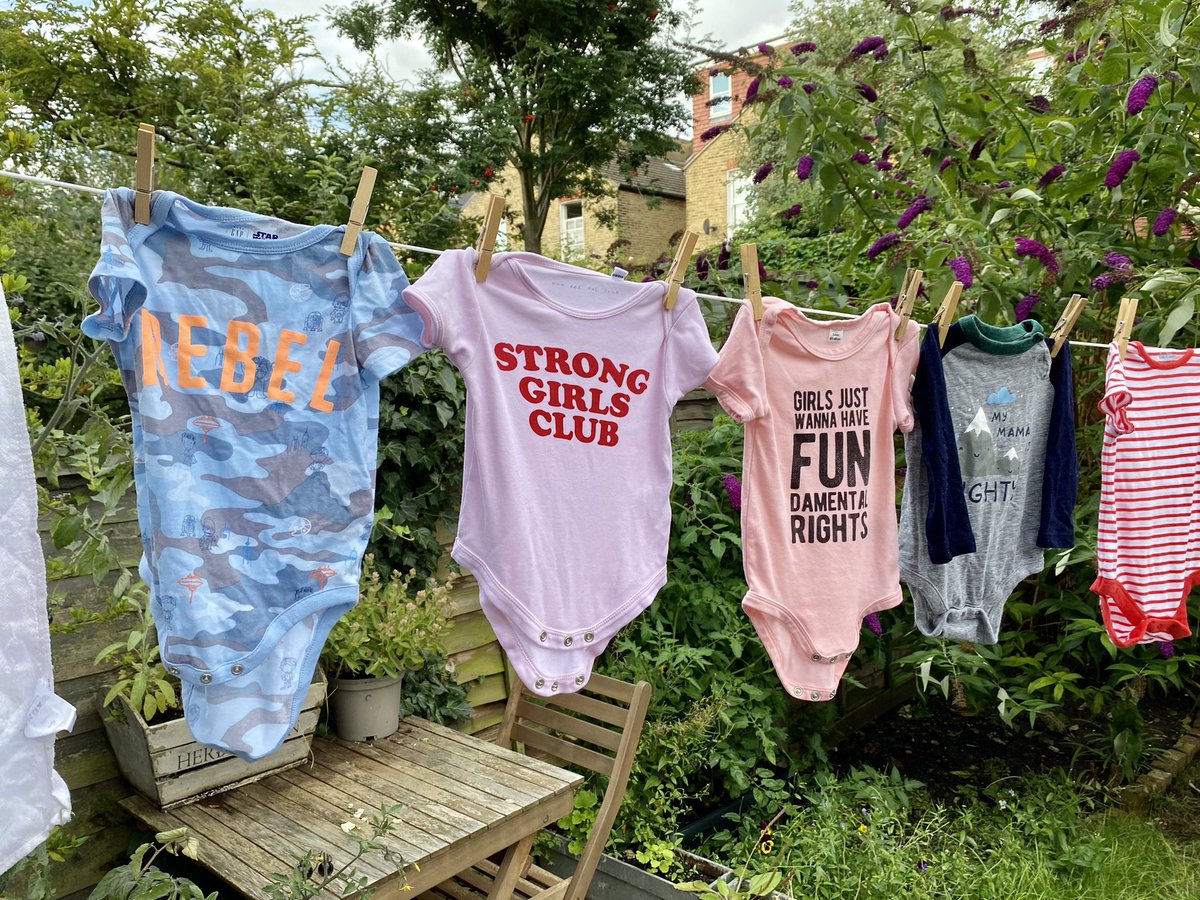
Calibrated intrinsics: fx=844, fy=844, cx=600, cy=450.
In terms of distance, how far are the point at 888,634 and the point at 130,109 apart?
262 inches

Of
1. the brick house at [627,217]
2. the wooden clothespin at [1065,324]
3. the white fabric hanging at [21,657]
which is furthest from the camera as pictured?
the brick house at [627,217]

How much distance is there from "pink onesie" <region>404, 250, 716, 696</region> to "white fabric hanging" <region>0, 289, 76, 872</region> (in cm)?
62

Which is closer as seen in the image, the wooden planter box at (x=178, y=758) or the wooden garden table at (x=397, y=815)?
the wooden garden table at (x=397, y=815)

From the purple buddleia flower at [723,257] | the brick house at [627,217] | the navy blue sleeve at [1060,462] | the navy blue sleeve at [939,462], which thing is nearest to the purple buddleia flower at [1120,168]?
the navy blue sleeve at [1060,462]

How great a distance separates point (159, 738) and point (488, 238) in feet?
4.94

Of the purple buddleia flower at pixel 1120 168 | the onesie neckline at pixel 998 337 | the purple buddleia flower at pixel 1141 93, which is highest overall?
the purple buddleia flower at pixel 1141 93

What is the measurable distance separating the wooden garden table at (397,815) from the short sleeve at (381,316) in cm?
113

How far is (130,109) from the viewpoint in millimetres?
6539

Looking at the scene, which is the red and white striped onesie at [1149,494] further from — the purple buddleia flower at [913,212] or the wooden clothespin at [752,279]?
the wooden clothespin at [752,279]

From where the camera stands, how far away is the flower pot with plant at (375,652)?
8.12 ft

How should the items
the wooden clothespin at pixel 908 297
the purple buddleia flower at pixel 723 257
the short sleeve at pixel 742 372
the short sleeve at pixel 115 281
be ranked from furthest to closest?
the purple buddleia flower at pixel 723 257 → the wooden clothespin at pixel 908 297 → the short sleeve at pixel 742 372 → the short sleeve at pixel 115 281

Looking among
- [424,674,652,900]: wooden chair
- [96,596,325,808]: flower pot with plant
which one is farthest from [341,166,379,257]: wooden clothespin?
[424,674,652,900]: wooden chair

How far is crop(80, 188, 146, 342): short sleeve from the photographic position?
1.21 meters

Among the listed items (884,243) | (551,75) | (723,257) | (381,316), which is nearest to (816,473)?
(884,243)
